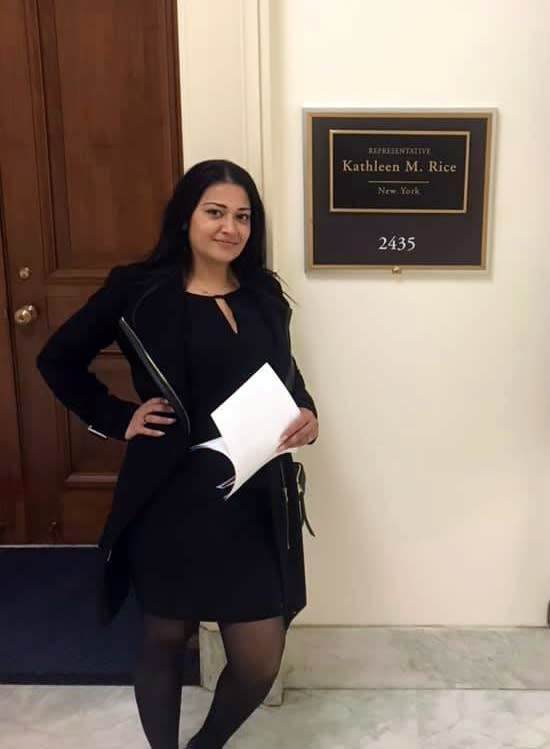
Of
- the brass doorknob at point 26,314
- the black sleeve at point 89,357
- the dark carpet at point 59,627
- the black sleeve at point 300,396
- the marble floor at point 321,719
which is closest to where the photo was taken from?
the black sleeve at point 89,357

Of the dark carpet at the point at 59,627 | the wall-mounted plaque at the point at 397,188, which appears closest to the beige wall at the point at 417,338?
the wall-mounted plaque at the point at 397,188

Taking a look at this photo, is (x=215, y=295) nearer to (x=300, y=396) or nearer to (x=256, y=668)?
(x=300, y=396)

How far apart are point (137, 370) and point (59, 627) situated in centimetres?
114

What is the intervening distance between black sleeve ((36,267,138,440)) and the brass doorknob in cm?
105

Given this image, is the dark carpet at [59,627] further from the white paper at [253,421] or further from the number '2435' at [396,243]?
the number '2435' at [396,243]

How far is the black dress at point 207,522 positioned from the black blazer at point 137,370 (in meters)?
0.03

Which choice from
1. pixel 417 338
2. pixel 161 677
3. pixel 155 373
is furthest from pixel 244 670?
pixel 417 338

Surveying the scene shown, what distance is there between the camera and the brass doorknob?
8.30 ft

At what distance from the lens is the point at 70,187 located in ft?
8.09

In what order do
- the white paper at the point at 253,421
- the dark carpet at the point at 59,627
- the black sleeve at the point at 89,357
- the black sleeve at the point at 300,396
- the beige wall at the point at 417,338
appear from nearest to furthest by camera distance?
the white paper at the point at 253,421, the black sleeve at the point at 89,357, the black sleeve at the point at 300,396, the beige wall at the point at 417,338, the dark carpet at the point at 59,627

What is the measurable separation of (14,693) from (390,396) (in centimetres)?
128

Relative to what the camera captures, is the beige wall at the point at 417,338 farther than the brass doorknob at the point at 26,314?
No

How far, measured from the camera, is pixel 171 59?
2344 millimetres

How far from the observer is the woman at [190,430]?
146cm
